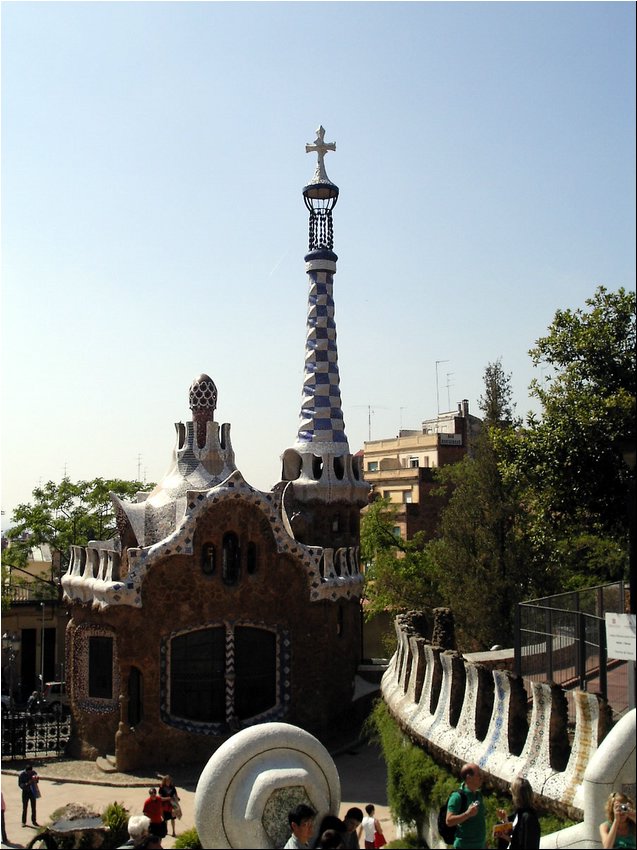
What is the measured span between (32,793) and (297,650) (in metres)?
7.14

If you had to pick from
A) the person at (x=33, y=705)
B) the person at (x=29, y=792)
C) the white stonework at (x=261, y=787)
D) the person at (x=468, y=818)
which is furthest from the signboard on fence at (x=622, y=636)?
the person at (x=33, y=705)

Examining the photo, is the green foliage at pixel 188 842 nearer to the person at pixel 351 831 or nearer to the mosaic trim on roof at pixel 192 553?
the person at pixel 351 831

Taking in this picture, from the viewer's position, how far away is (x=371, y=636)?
34500 millimetres

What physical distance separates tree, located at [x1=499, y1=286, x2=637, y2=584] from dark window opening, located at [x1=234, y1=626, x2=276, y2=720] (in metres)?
8.17

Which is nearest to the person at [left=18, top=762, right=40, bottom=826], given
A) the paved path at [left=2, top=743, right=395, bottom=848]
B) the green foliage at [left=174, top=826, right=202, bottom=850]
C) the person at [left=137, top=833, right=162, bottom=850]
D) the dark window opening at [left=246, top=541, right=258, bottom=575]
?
the paved path at [left=2, top=743, right=395, bottom=848]

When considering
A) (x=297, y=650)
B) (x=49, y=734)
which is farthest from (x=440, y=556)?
(x=49, y=734)

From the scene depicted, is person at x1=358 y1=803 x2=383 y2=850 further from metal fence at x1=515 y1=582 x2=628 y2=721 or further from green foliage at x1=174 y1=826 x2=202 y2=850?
metal fence at x1=515 y1=582 x2=628 y2=721

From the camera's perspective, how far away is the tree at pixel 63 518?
33938 mm

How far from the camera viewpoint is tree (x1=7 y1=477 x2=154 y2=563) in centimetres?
3394

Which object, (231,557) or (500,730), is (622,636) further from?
(231,557)

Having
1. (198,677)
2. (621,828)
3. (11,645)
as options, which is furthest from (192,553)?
(11,645)

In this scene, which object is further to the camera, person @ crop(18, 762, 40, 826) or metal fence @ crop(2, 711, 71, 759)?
metal fence @ crop(2, 711, 71, 759)

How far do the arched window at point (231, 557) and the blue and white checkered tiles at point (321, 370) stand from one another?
4.92 metres

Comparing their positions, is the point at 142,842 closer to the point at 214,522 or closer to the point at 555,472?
the point at 555,472
